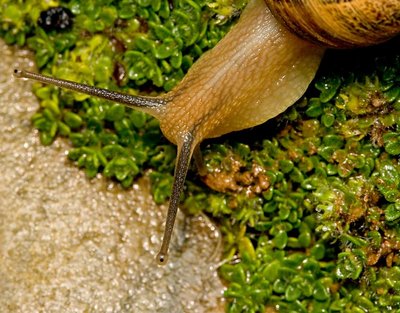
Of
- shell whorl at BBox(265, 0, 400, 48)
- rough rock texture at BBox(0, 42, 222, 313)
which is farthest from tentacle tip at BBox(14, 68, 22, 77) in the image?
shell whorl at BBox(265, 0, 400, 48)

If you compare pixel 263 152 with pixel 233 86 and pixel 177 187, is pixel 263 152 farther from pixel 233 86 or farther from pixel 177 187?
pixel 177 187

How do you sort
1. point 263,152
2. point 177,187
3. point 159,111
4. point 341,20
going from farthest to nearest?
1. point 263,152
2. point 159,111
3. point 177,187
4. point 341,20

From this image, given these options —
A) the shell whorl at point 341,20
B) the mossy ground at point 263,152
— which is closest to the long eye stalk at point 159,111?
the mossy ground at point 263,152

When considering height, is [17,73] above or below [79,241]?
above

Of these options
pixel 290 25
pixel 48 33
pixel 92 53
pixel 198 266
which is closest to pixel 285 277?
pixel 198 266

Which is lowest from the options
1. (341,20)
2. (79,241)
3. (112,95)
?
(79,241)

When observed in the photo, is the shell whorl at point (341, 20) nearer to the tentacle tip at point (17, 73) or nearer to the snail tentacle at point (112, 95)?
the snail tentacle at point (112, 95)

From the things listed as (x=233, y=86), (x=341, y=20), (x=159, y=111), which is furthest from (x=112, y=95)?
(x=341, y=20)

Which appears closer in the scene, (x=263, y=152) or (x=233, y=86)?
(x=233, y=86)
